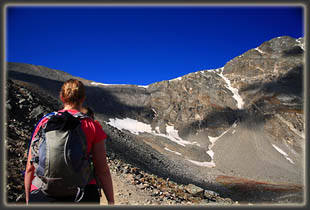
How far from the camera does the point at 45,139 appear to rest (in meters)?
2.30

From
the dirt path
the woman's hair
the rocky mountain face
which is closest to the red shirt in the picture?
the woman's hair

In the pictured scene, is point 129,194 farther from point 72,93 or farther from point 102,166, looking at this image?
point 72,93

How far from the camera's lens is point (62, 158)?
2.20m

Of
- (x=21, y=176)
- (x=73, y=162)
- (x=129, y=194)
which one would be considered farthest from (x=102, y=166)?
(x=129, y=194)

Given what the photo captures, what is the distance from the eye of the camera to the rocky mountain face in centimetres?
4769

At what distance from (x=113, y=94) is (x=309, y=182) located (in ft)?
243

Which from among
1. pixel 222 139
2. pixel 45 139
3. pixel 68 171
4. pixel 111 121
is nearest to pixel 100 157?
pixel 68 171

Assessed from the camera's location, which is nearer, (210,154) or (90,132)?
A: (90,132)

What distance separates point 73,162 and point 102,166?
14.8 inches

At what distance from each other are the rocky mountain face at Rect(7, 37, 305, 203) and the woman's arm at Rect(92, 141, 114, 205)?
1431 inches

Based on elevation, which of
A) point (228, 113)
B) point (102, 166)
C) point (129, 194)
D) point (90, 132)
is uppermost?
point (90, 132)

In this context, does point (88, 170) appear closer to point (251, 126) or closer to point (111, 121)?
point (111, 121)

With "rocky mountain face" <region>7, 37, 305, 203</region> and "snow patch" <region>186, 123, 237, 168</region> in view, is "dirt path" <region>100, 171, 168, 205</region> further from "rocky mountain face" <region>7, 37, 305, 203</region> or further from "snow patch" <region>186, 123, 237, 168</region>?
"snow patch" <region>186, 123, 237, 168</region>

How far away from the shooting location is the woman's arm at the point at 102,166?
8.02 feet
